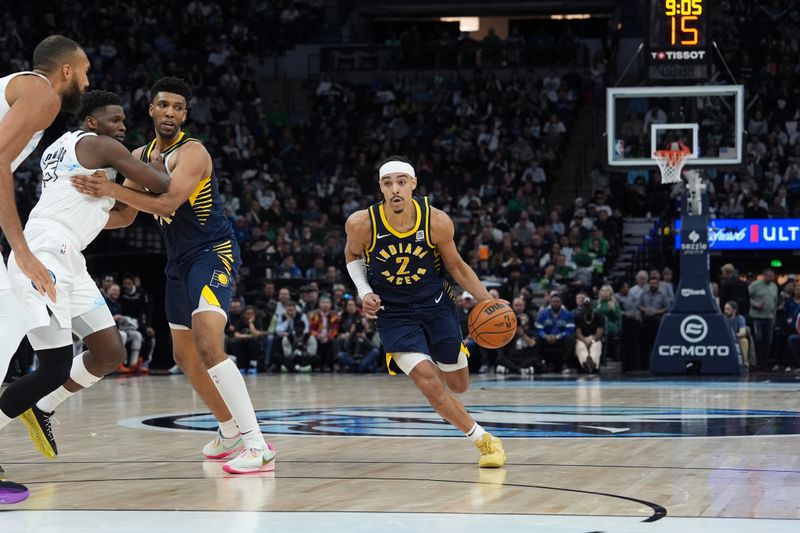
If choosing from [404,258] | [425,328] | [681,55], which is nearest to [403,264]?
[404,258]

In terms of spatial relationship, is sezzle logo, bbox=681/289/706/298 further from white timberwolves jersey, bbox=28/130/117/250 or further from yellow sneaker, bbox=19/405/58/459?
yellow sneaker, bbox=19/405/58/459

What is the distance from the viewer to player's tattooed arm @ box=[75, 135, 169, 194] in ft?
19.7

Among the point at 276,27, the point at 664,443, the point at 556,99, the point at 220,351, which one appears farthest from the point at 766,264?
the point at 220,351

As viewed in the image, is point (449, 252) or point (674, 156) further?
point (674, 156)

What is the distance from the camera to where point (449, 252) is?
6855mm

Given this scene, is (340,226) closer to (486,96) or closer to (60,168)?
(486,96)

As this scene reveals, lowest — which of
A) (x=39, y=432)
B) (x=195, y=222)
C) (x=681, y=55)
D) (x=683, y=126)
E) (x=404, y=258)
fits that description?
(x=39, y=432)

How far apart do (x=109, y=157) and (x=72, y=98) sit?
0.50m

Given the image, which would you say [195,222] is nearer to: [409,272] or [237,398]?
[237,398]

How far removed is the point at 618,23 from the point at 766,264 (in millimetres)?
7336

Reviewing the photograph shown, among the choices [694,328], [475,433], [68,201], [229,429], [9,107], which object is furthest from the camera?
[694,328]

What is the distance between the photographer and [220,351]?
21.3ft

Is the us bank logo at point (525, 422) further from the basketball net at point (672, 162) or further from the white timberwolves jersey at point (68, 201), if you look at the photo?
the basketball net at point (672, 162)

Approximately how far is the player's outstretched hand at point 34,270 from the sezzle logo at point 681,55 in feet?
38.0
